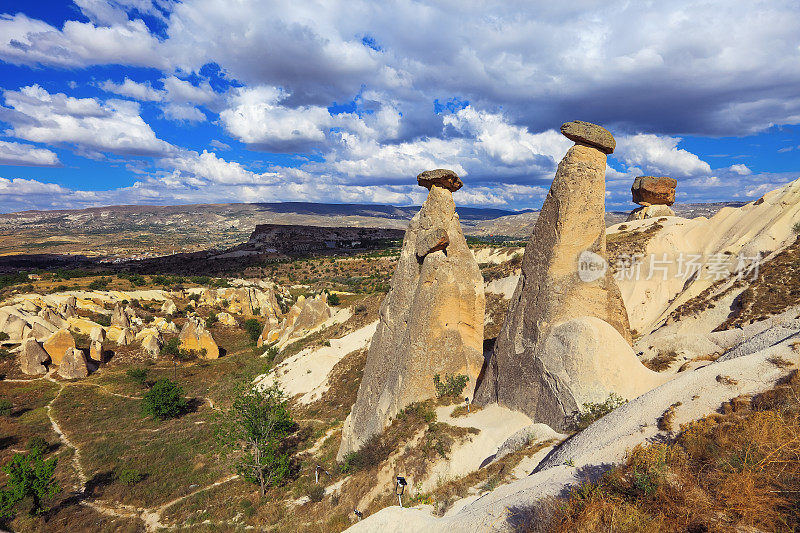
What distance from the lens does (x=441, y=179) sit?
51.8 feet

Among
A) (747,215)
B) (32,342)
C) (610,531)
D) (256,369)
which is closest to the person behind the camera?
(610,531)

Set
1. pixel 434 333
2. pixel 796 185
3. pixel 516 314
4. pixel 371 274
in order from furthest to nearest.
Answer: pixel 371 274 → pixel 796 185 → pixel 434 333 → pixel 516 314

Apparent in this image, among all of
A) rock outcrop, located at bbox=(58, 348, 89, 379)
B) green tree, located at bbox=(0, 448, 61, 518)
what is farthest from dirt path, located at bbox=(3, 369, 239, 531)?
rock outcrop, located at bbox=(58, 348, 89, 379)

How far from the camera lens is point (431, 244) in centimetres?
1502

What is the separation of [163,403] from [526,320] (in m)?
27.2

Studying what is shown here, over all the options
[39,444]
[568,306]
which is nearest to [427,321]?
[568,306]

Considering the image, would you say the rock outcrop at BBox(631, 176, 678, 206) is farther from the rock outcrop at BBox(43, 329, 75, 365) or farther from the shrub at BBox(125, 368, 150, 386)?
the rock outcrop at BBox(43, 329, 75, 365)

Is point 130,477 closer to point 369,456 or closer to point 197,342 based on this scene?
point 369,456

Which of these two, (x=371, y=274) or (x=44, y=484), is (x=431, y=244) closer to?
(x=44, y=484)

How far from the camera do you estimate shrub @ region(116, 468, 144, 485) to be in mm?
18500

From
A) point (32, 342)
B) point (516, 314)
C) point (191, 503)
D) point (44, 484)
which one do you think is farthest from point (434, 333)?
point (32, 342)

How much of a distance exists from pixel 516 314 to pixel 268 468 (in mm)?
13338

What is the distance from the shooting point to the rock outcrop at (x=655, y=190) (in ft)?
158

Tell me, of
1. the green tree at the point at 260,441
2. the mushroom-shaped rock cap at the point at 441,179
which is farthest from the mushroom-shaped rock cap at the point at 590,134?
the green tree at the point at 260,441
